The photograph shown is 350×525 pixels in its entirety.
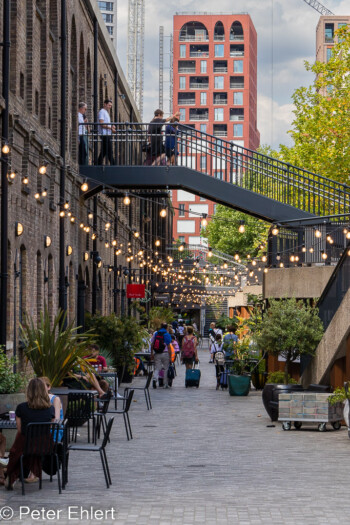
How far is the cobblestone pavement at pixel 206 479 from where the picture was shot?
9.80 m

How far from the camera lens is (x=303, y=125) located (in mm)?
45094

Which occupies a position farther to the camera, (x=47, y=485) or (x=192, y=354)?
(x=192, y=354)

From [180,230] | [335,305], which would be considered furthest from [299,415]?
[180,230]

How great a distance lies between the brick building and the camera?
68.7 feet

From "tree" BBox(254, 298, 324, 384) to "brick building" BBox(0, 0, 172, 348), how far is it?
5287 millimetres

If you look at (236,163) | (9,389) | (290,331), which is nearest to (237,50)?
(236,163)

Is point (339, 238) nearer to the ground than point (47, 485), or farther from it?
farther from it

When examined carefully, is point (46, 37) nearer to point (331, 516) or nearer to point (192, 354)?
point (192, 354)

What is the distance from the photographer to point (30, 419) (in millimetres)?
11312

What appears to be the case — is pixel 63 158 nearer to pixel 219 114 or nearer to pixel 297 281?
pixel 297 281

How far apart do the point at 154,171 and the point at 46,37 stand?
16.2 feet

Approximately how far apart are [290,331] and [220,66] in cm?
10653

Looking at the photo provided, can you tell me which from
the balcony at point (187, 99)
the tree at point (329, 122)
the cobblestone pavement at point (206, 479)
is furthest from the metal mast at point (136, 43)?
the cobblestone pavement at point (206, 479)

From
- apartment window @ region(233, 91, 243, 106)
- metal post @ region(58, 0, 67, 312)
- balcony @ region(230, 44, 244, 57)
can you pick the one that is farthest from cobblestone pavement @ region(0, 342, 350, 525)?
balcony @ region(230, 44, 244, 57)
